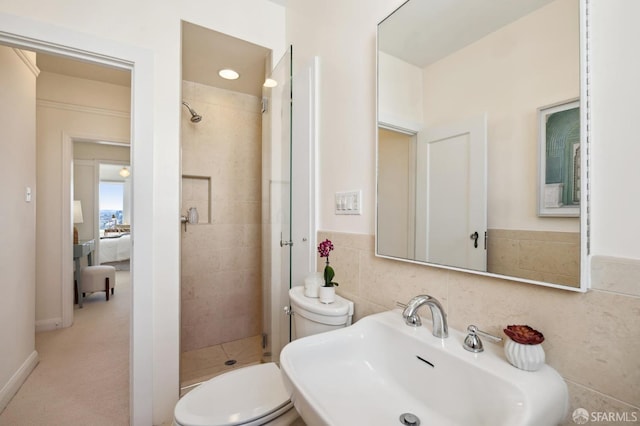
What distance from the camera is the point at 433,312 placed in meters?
0.87

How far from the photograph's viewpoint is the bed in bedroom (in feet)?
18.8

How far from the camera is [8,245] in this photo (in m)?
1.88

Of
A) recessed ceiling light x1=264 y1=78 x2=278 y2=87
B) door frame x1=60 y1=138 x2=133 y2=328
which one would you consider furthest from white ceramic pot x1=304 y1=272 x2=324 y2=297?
door frame x1=60 y1=138 x2=133 y2=328

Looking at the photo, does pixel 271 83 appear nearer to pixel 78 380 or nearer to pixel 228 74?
pixel 228 74

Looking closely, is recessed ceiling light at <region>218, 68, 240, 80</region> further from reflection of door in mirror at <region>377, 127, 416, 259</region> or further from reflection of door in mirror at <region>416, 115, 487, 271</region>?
reflection of door in mirror at <region>416, 115, 487, 271</region>

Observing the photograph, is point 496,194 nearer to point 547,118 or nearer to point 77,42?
point 547,118

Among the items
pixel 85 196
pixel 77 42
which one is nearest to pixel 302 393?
pixel 77 42

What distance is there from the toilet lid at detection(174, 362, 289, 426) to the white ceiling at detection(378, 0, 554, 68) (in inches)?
53.5

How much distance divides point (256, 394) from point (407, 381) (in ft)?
2.13

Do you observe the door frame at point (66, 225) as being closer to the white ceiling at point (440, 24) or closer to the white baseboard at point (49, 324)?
the white baseboard at point (49, 324)

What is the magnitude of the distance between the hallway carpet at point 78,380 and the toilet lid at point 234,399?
1013 millimetres

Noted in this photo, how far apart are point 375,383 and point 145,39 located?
2073 mm

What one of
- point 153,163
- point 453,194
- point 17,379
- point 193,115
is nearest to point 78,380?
point 17,379

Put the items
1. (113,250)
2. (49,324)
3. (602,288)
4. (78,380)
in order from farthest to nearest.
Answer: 1. (113,250)
2. (49,324)
3. (78,380)
4. (602,288)
